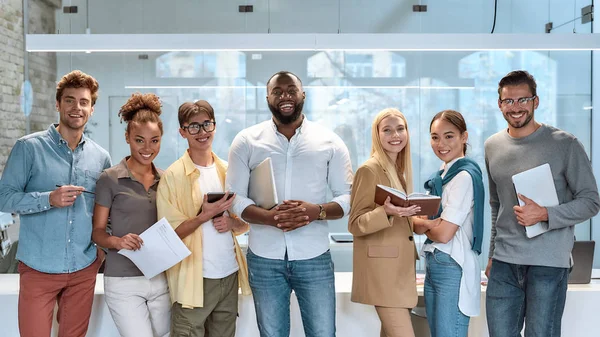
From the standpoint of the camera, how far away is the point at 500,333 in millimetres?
2594

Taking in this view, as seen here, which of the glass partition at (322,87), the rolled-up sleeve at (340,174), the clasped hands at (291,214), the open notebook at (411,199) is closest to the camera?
the open notebook at (411,199)

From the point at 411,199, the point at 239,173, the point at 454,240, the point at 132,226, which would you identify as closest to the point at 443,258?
the point at 454,240

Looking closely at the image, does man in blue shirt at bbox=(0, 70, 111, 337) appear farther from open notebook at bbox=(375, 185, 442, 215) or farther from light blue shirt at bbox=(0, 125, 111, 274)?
open notebook at bbox=(375, 185, 442, 215)

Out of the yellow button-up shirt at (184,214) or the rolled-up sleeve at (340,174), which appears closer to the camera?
the yellow button-up shirt at (184,214)

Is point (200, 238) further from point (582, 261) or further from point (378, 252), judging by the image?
point (582, 261)

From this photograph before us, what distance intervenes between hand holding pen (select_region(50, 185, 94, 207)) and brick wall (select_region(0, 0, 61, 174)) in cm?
345

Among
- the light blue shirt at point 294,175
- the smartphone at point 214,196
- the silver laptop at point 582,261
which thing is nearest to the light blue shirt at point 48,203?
the smartphone at point 214,196

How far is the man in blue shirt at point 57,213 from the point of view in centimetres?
254

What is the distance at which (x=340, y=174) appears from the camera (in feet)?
8.75

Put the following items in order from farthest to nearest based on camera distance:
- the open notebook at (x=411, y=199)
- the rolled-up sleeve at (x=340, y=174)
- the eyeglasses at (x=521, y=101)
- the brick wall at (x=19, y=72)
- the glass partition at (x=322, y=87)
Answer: the glass partition at (x=322, y=87) → the brick wall at (x=19, y=72) → the rolled-up sleeve at (x=340, y=174) → the eyeglasses at (x=521, y=101) → the open notebook at (x=411, y=199)

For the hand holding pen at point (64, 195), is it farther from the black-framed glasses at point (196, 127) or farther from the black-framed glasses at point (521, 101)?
the black-framed glasses at point (521, 101)

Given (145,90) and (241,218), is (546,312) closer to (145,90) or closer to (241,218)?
(241,218)

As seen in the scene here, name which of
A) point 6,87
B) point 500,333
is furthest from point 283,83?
point 6,87

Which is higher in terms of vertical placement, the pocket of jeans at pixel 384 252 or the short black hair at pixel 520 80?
the short black hair at pixel 520 80
